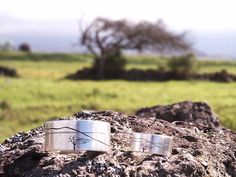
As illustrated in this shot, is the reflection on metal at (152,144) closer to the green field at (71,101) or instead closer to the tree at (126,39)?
the green field at (71,101)

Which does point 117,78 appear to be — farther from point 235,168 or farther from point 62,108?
point 235,168

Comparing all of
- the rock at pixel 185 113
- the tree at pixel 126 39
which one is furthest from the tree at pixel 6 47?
the rock at pixel 185 113

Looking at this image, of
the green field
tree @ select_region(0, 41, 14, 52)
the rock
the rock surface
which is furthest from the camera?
tree @ select_region(0, 41, 14, 52)

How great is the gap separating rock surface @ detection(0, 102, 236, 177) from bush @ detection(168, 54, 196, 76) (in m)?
39.7

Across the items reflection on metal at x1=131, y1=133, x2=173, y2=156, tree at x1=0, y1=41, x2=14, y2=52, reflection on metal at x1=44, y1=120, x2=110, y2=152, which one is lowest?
tree at x1=0, y1=41, x2=14, y2=52

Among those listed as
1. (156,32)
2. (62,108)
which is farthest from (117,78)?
(62,108)

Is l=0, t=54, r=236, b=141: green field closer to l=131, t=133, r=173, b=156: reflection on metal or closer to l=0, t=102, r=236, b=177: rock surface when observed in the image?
l=0, t=102, r=236, b=177: rock surface

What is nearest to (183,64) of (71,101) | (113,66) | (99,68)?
(113,66)

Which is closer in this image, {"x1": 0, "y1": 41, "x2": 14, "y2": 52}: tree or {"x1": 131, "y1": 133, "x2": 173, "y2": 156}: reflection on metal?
{"x1": 131, "y1": 133, "x2": 173, "y2": 156}: reflection on metal

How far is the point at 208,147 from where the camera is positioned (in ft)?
17.7

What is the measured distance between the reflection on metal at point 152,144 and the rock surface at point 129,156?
0.04 meters

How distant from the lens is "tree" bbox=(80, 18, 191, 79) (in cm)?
5094

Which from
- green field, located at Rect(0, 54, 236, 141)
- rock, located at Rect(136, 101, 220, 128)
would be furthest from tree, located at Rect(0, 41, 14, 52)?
rock, located at Rect(136, 101, 220, 128)

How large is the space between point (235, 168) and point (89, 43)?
151ft
